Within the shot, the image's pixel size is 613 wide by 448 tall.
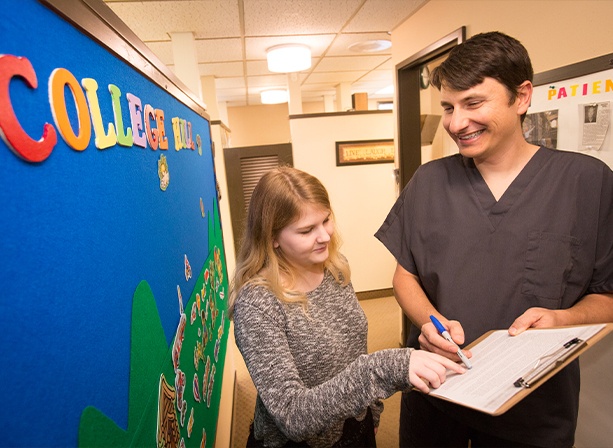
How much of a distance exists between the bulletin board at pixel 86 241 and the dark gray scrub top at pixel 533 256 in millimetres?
789

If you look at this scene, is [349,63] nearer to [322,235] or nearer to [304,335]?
[322,235]

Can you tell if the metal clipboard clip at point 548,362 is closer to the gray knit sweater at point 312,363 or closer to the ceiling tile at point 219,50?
the gray knit sweater at point 312,363

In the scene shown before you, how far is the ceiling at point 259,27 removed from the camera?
88.5 inches

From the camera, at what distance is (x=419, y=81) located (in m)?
2.74

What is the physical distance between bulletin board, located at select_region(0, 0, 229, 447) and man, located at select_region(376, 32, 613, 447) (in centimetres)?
66

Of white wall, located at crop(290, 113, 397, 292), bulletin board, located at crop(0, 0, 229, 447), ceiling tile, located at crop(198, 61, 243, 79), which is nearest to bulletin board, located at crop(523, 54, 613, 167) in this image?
bulletin board, located at crop(0, 0, 229, 447)

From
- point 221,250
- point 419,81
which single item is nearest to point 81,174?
point 221,250

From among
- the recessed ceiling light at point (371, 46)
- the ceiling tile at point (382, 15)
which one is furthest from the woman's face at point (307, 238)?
the recessed ceiling light at point (371, 46)

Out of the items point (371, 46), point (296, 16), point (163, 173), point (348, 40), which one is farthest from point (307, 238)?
point (371, 46)

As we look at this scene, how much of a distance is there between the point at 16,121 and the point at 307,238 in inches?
28.3

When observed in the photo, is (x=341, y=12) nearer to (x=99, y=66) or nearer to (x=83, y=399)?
A: (x=99, y=66)

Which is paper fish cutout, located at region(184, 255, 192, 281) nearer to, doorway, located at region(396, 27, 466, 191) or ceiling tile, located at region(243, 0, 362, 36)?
ceiling tile, located at region(243, 0, 362, 36)

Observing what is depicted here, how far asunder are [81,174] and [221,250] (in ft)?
5.52

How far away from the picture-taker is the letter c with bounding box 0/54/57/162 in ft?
1.14
